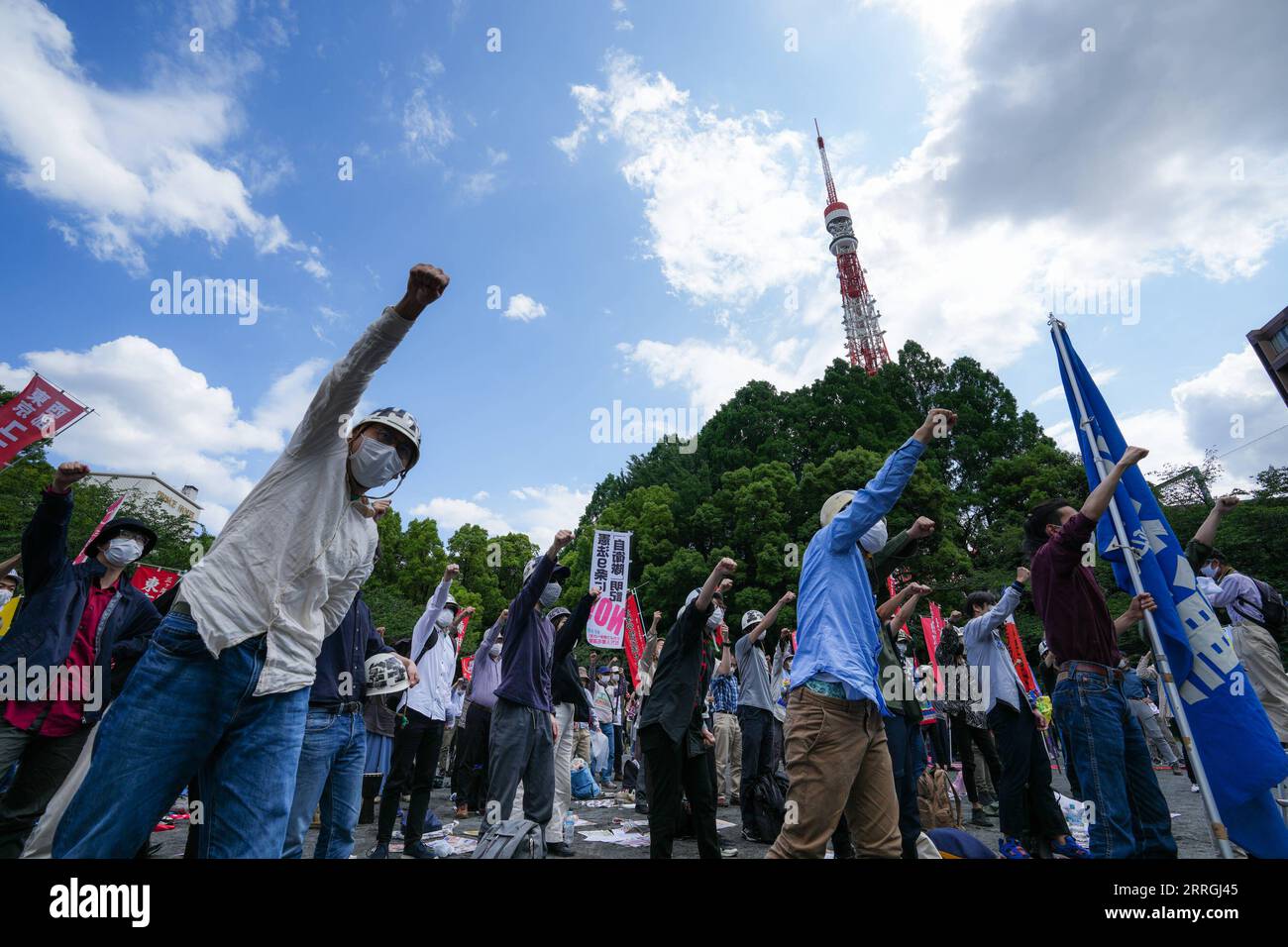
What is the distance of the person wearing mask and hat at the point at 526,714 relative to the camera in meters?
4.62

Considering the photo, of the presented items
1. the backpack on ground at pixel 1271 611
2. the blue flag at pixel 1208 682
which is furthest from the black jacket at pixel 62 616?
the backpack on ground at pixel 1271 611

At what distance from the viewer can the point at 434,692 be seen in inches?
235

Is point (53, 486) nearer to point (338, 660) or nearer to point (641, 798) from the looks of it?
point (338, 660)

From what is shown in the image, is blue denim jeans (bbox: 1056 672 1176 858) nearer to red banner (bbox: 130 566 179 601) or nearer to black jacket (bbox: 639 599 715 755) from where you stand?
black jacket (bbox: 639 599 715 755)

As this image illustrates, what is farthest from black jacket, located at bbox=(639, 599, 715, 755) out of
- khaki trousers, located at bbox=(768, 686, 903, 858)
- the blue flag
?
the blue flag

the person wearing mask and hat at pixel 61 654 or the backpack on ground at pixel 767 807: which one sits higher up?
the person wearing mask and hat at pixel 61 654

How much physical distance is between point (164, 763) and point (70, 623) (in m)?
3.01

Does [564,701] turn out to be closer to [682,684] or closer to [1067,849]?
[682,684]

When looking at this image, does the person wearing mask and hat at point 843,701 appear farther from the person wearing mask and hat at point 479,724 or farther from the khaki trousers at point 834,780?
the person wearing mask and hat at point 479,724

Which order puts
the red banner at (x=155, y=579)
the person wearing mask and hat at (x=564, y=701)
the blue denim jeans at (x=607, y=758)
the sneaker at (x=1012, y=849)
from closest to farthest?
1. the sneaker at (x=1012, y=849)
2. the person wearing mask and hat at (x=564, y=701)
3. the red banner at (x=155, y=579)
4. the blue denim jeans at (x=607, y=758)

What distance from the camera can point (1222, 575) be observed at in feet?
21.2

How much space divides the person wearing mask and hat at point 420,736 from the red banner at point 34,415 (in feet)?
10.9

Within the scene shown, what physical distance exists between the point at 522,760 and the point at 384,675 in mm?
1303

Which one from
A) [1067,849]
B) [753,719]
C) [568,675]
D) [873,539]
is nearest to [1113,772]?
[873,539]
